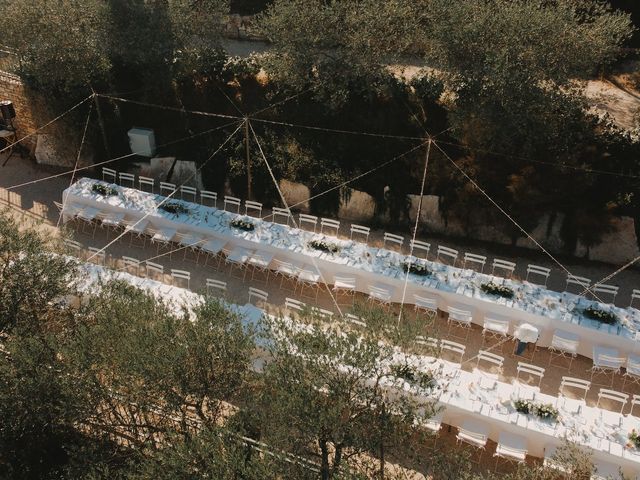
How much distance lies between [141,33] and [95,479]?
449 inches

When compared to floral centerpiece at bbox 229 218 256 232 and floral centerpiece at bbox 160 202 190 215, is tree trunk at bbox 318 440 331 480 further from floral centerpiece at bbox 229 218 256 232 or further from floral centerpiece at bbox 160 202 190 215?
floral centerpiece at bbox 160 202 190 215

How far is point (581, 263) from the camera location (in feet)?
44.8

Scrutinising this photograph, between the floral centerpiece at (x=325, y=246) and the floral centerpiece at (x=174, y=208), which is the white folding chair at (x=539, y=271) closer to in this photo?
the floral centerpiece at (x=325, y=246)

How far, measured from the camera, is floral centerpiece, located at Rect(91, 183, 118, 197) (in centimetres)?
1429

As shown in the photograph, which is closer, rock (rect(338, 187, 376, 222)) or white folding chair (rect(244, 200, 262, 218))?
white folding chair (rect(244, 200, 262, 218))

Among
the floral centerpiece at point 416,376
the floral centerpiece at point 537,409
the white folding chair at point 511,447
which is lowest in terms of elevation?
the white folding chair at point 511,447

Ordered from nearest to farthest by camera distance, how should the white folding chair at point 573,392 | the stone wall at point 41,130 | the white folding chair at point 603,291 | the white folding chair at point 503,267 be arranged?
the white folding chair at point 573,392, the white folding chair at point 603,291, the white folding chair at point 503,267, the stone wall at point 41,130

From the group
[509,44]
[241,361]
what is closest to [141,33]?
[509,44]

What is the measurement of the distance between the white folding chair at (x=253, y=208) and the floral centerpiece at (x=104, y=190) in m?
3.23

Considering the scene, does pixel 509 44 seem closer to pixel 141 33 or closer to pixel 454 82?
pixel 454 82

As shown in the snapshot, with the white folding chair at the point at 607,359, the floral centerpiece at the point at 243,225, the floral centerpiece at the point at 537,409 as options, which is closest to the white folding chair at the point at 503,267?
the white folding chair at the point at 607,359

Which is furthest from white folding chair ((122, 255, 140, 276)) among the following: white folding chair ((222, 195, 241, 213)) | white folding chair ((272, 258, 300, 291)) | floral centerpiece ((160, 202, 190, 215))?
white folding chair ((272, 258, 300, 291))

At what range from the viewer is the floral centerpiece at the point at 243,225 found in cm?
1312

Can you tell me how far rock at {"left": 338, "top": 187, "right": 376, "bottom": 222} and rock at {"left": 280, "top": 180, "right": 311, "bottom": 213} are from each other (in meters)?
0.94
